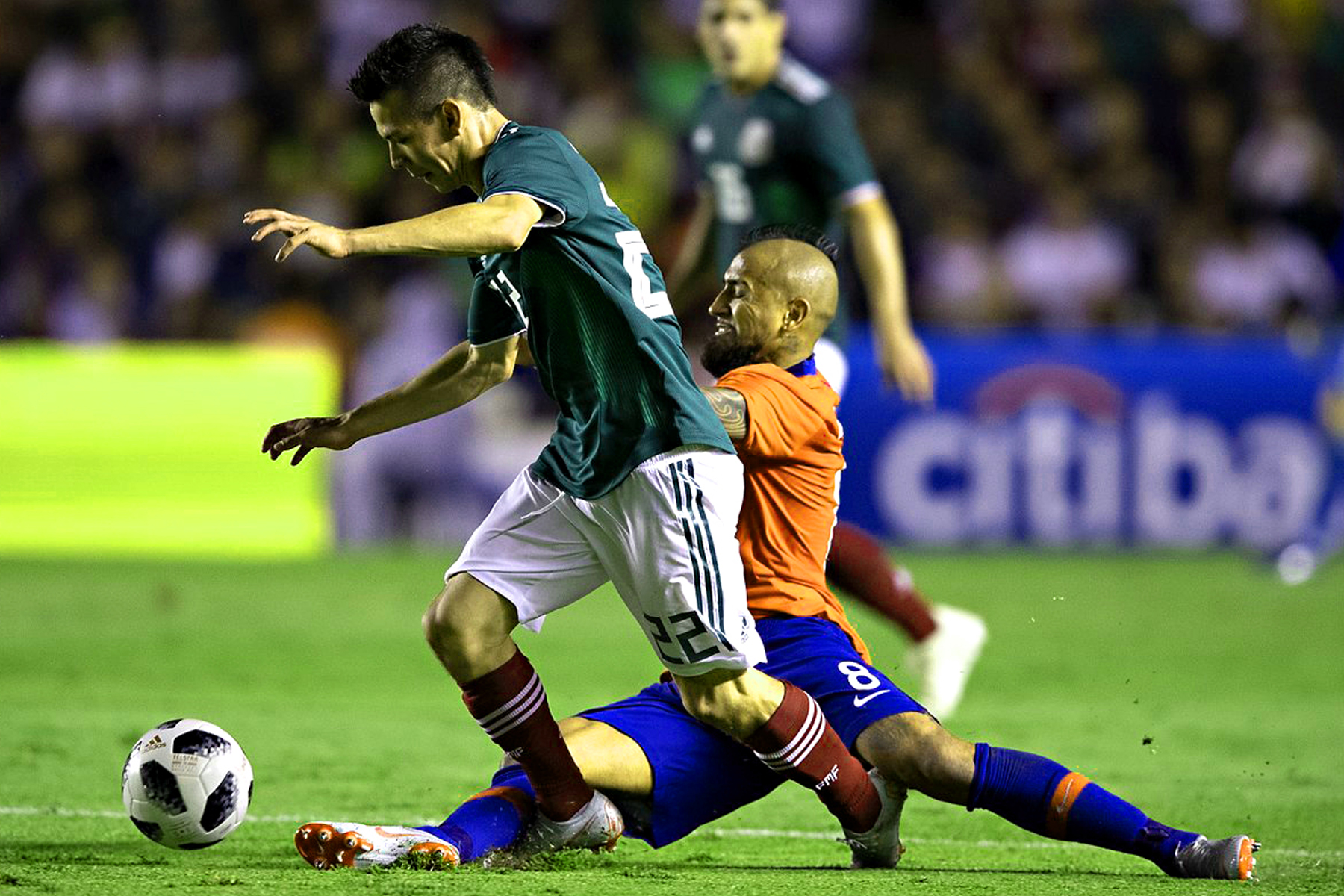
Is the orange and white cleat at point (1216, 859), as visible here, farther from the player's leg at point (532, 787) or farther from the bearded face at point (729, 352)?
the bearded face at point (729, 352)

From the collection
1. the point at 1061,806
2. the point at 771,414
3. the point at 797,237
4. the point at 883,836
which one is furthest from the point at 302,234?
the point at 1061,806

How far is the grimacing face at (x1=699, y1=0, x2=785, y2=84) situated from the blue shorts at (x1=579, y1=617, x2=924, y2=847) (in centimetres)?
317

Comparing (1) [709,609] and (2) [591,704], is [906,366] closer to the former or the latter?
(2) [591,704]

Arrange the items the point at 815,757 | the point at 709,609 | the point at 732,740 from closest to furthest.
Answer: the point at 709,609 < the point at 815,757 < the point at 732,740

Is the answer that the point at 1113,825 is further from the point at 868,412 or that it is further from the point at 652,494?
the point at 868,412

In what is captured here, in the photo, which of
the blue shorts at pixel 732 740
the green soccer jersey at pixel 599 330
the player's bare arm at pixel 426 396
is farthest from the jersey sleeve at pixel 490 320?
the blue shorts at pixel 732 740

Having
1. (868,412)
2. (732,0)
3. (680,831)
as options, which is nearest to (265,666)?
(732,0)

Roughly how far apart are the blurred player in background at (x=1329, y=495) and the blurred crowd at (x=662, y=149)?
0.96m

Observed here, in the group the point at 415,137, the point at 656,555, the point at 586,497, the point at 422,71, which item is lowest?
the point at 656,555

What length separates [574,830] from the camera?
4.52m

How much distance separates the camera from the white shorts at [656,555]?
4.29m

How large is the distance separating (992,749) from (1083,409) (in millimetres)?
8280

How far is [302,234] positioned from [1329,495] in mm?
9921

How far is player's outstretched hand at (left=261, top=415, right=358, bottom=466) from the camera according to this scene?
4680 millimetres
